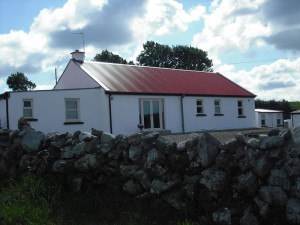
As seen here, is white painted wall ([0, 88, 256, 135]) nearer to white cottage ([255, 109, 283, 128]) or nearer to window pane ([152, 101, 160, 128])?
window pane ([152, 101, 160, 128])

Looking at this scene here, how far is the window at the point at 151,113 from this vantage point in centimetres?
2330

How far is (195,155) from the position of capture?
5.40 meters

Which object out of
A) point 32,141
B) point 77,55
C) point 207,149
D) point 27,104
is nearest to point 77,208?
point 32,141

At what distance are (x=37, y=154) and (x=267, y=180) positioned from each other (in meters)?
4.07

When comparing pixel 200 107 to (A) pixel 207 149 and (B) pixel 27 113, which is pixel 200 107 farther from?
(A) pixel 207 149

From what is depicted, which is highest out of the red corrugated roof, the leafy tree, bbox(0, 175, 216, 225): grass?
the leafy tree

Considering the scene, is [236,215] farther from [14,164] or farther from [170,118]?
[170,118]

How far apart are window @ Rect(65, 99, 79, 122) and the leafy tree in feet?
129

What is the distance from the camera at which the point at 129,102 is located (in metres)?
22.3

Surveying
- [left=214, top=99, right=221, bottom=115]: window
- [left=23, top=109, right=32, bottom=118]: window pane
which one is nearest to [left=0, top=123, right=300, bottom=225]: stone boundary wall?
[left=23, top=109, right=32, bottom=118]: window pane

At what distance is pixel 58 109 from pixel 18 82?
31.3 m

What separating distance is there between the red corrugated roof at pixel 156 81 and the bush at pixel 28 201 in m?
14.7

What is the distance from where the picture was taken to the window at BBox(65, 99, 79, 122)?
21.0 meters

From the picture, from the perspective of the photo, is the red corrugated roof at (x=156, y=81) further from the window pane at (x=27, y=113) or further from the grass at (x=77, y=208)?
the grass at (x=77, y=208)
